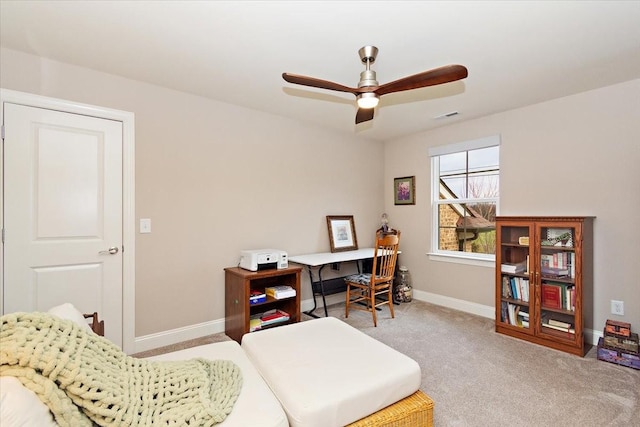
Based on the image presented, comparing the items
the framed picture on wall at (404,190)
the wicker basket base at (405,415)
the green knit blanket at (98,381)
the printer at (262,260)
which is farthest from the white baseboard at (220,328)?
the wicker basket base at (405,415)

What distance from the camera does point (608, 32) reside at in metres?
1.95

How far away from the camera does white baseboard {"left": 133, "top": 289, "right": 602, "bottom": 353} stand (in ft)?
9.16

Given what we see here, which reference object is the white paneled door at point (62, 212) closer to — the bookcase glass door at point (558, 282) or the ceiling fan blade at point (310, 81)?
the ceiling fan blade at point (310, 81)

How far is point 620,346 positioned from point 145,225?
4.05m

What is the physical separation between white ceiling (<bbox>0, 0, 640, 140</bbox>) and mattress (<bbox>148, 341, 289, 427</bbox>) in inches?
74.9

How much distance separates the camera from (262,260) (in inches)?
119

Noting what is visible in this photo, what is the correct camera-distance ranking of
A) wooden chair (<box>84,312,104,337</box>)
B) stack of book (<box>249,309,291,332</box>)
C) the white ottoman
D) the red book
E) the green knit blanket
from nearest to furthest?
the green knit blanket < the white ottoman < wooden chair (<box>84,312,104,337</box>) < the red book < stack of book (<box>249,309,291,332</box>)

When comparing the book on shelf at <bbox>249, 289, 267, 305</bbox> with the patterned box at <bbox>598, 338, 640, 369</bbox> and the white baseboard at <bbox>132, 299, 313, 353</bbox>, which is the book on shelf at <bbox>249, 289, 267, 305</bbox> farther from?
the patterned box at <bbox>598, 338, 640, 369</bbox>

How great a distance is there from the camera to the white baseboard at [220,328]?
2.79 metres

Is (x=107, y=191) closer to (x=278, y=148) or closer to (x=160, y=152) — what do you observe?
(x=160, y=152)

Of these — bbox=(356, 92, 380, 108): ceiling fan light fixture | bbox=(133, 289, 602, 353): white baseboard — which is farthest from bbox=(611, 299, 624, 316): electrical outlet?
bbox=(356, 92, 380, 108): ceiling fan light fixture

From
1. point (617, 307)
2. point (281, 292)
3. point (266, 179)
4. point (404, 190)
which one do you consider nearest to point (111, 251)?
point (281, 292)

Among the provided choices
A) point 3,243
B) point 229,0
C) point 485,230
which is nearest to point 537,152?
point 485,230

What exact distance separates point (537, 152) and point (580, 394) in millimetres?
2209
